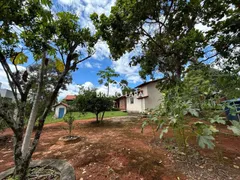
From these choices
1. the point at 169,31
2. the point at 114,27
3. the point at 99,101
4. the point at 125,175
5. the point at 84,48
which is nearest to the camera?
the point at 125,175

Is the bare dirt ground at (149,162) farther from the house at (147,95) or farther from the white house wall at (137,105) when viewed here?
the white house wall at (137,105)

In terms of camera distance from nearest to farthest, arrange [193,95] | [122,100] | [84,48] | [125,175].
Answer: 1. [193,95]
2. [125,175]
3. [84,48]
4. [122,100]

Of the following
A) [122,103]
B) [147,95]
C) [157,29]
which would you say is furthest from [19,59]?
[122,103]

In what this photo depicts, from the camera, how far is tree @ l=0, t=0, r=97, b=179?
1924 mm

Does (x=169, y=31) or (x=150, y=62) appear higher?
(x=169, y=31)

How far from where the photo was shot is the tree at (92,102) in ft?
27.8

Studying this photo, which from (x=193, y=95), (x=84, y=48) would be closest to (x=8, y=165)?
(x=84, y=48)

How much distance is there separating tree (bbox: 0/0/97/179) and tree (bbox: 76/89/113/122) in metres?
6.09

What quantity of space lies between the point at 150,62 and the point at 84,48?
452 centimetres

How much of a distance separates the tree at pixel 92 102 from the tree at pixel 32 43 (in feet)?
20.0

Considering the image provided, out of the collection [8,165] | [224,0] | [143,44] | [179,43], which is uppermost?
[224,0]

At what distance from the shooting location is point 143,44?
630 centimetres

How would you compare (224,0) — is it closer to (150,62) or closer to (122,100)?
(150,62)

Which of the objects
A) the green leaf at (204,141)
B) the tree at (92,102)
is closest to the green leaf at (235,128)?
the green leaf at (204,141)
